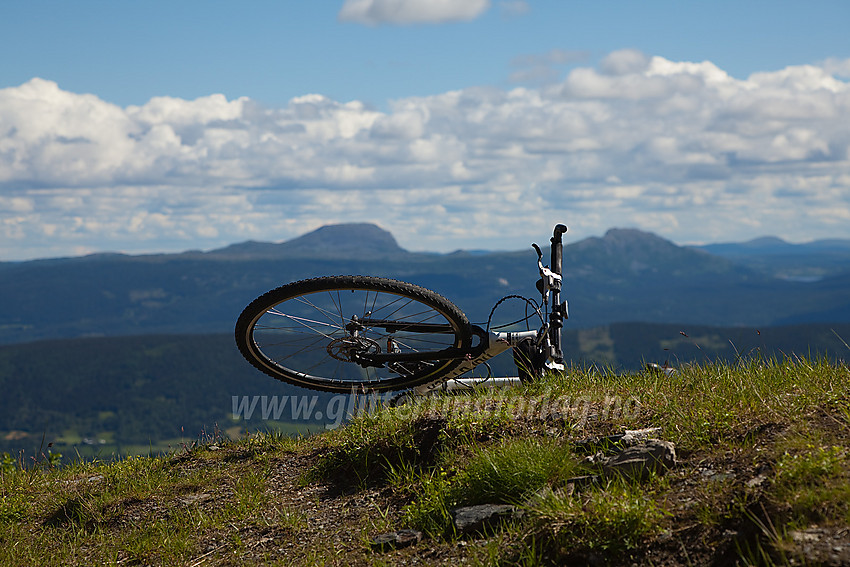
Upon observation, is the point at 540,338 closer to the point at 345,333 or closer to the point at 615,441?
the point at 345,333

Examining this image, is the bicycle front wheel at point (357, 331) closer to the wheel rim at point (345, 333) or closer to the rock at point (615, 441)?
the wheel rim at point (345, 333)

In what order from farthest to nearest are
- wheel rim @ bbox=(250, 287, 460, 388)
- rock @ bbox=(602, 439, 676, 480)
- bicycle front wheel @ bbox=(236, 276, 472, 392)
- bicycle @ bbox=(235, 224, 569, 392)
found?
wheel rim @ bbox=(250, 287, 460, 388) < bicycle @ bbox=(235, 224, 569, 392) < bicycle front wheel @ bbox=(236, 276, 472, 392) < rock @ bbox=(602, 439, 676, 480)

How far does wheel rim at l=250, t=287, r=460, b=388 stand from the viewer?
312 inches

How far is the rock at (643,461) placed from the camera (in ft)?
17.3

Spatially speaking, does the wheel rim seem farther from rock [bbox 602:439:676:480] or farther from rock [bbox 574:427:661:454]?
rock [bbox 602:439:676:480]

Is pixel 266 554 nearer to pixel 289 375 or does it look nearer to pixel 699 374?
pixel 289 375

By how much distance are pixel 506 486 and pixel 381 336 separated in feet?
10.1

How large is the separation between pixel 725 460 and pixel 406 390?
4.12 metres

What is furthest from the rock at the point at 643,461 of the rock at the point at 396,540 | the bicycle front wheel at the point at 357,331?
the bicycle front wheel at the point at 357,331

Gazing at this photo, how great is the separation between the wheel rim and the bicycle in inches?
0.5

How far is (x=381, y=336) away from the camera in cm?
825

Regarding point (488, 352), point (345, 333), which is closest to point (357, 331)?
point (345, 333)

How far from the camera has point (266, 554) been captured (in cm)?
581

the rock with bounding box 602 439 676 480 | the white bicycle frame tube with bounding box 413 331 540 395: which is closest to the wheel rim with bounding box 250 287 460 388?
the white bicycle frame tube with bounding box 413 331 540 395
